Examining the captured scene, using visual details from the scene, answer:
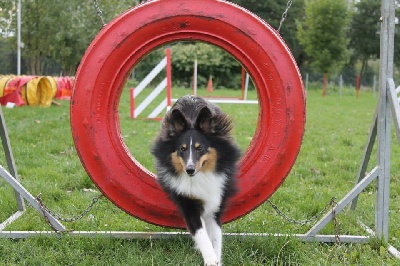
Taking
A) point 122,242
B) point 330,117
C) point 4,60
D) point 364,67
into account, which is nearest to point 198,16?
point 122,242

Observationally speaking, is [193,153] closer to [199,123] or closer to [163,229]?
[199,123]

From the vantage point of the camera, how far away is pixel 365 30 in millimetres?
35812

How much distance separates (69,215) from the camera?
15.6 feet

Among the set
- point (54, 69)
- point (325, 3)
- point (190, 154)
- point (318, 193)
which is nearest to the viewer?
point (190, 154)

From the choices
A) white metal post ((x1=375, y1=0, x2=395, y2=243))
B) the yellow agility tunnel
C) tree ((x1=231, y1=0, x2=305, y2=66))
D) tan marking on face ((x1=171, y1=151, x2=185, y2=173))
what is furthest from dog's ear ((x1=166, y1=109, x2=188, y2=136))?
tree ((x1=231, y1=0, x2=305, y2=66))

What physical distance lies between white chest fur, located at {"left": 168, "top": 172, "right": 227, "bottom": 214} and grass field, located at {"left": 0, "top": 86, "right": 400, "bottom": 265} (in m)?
0.40

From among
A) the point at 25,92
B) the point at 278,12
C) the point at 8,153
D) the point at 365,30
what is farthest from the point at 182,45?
the point at 8,153

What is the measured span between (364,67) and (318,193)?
3431cm

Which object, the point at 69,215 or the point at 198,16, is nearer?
the point at 198,16

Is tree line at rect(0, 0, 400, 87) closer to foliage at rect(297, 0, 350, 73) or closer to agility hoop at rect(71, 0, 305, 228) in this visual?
foliage at rect(297, 0, 350, 73)

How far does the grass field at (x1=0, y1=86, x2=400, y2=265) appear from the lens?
3.73 meters

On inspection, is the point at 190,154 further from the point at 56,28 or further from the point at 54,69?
the point at 54,69

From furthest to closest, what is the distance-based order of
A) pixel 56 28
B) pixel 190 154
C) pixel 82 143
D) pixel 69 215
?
pixel 56 28, pixel 69 215, pixel 82 143, pixel 190 154

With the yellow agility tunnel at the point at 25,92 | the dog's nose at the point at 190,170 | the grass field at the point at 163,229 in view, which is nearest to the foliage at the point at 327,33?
the yellow agility tunnel at the point at 25,92
